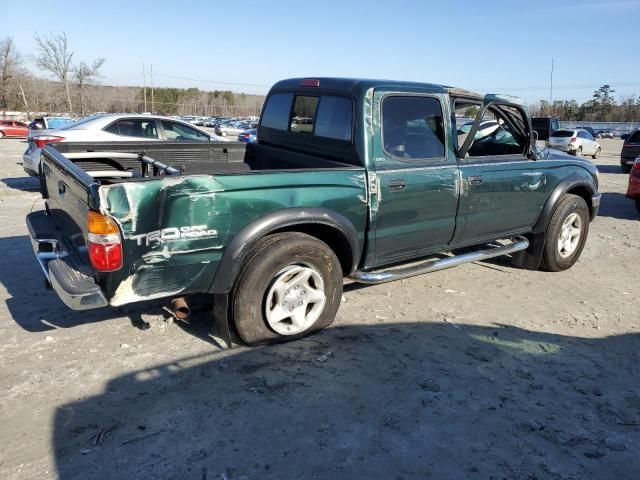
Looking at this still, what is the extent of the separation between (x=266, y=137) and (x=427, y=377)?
10.2 feet

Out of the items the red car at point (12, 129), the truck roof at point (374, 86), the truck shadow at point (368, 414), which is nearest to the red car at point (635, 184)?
the truck roof at point (374, 86)

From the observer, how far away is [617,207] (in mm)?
10852

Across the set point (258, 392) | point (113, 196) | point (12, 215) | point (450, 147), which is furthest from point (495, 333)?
point (12, 215)

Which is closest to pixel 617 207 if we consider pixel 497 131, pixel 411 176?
pixel 497 131

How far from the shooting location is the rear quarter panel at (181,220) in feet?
9.96

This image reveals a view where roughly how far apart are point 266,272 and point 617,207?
9908mm

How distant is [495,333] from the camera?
4258 mm

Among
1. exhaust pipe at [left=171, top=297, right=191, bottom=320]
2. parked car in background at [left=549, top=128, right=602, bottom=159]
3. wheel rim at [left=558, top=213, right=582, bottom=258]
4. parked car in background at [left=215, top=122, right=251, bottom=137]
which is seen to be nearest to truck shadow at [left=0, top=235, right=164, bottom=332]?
exhaust pipe at [left=171, top=297, right=191, bottom=320]

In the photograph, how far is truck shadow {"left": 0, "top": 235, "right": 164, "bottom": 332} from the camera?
13.8 ft

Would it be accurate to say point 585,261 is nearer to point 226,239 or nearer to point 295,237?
point 295,237

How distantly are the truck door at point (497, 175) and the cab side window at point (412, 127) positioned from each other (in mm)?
231

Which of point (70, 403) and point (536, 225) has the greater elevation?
point (536, 225)

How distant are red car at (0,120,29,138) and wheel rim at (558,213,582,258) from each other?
34504 mm

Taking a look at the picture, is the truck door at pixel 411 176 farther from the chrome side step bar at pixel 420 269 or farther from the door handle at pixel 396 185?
the chrome side step bar at pixel 420 269
